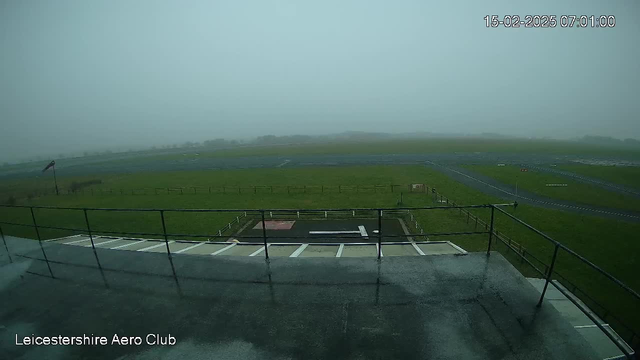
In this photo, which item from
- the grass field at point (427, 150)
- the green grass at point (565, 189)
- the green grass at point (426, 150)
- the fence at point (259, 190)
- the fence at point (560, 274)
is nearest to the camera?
the fence at point (560, 274)

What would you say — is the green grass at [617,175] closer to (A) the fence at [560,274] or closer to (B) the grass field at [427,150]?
(A) the fence at [560,274]

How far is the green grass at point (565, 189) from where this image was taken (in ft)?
94.2

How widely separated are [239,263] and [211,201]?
95.8 feet

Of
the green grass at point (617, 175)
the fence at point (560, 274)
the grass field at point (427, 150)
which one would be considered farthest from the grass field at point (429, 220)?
the grass field at point (427, 150)

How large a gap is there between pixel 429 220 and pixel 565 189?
26.8 m

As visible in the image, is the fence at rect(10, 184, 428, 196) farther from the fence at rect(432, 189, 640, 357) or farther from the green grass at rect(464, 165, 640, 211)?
the green grass at rect(464, 165, 640, 211)

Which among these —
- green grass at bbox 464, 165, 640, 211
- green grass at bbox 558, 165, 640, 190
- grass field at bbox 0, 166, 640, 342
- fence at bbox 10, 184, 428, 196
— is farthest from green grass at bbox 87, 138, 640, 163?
grass field at bbox 0, 166, 640, 342

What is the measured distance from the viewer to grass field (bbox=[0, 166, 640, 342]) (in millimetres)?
14484

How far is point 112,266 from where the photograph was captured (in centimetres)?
593

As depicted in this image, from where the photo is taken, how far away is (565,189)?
3469 centimetres

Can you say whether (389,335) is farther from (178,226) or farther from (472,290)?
(178,226)

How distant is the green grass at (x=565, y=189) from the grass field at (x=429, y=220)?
8.21m

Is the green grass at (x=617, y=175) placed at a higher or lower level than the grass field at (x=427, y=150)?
lower

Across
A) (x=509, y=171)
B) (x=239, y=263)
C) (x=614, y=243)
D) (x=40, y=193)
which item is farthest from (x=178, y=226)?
(x=509, y=171)
